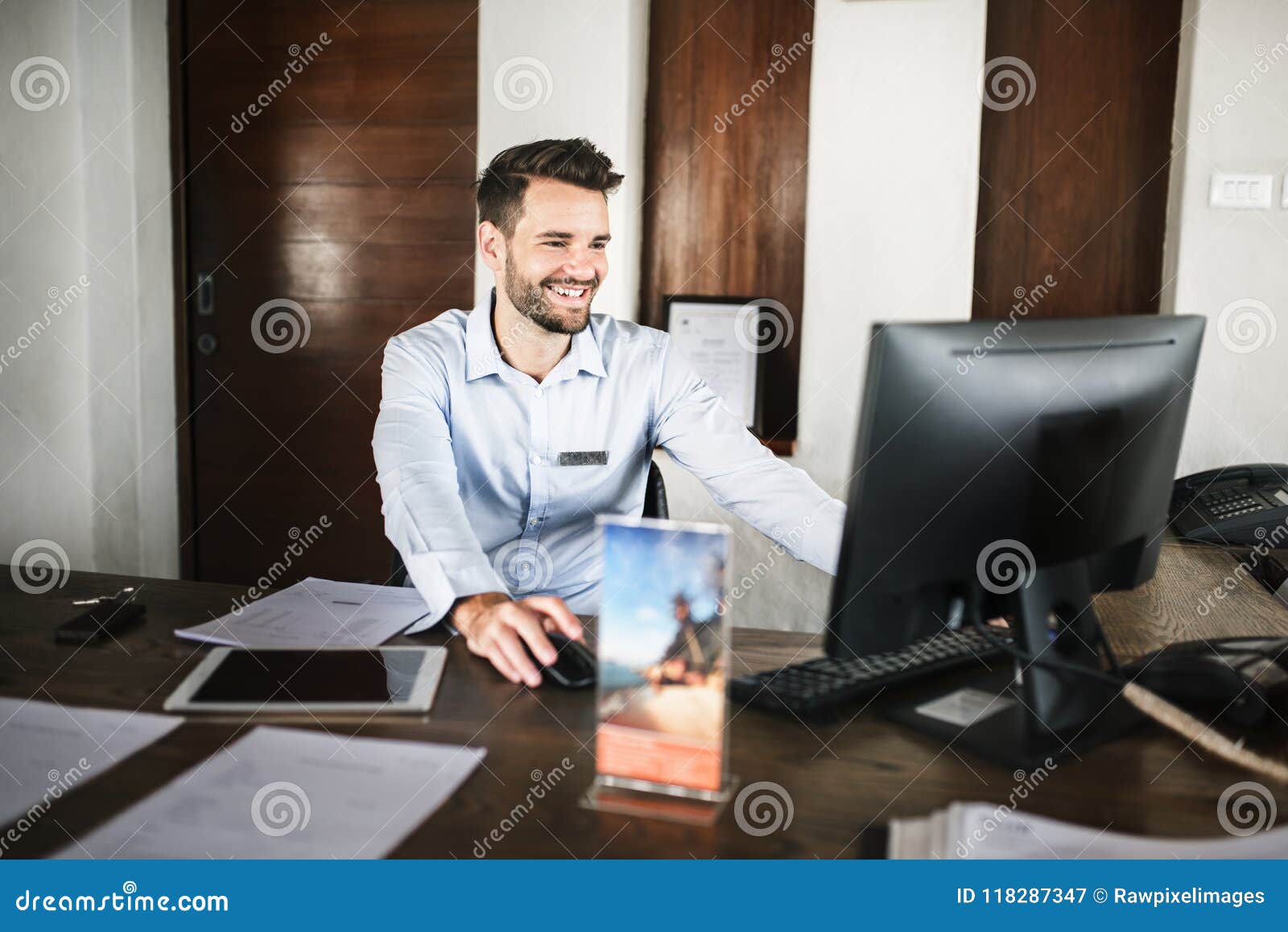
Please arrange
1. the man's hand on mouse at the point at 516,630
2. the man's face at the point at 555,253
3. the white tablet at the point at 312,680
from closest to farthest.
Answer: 1. the white tablet at the point at 312,680
2. the man's hand on mouse at the point at 516,630
3. the man's face at the point at 555,253

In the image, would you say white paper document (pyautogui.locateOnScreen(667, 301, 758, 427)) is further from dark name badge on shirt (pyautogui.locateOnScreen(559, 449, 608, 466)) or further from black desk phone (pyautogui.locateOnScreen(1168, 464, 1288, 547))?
black desk phone (pyautogui.locateOnScreen(1168, 464, 1288, 547))

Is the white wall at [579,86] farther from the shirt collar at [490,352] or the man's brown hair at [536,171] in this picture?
the shirt collar at [490,352]

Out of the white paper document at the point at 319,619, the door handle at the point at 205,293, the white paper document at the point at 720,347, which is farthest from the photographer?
the door handle at the point at 205,293

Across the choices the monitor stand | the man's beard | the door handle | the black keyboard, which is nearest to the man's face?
the man's beard

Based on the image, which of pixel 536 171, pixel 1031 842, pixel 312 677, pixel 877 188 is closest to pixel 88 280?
pixel 536 171

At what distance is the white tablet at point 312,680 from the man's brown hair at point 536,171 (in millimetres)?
1208

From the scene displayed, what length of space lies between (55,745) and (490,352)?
1147 mm

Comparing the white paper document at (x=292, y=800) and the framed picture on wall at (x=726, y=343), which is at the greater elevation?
the framed picture on wall at (x=726, y=343)

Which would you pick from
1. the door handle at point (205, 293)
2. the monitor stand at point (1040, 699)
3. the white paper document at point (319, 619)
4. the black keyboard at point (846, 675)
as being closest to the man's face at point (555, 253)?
the white paper document at point (319, 619)

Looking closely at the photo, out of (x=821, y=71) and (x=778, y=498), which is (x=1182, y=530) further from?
(x=821, y=71)

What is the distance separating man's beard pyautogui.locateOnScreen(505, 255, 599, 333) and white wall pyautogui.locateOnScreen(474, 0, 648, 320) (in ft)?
2.73

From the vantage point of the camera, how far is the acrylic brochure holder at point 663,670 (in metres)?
0.84

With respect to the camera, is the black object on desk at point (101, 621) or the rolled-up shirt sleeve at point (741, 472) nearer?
the black object on desk at point (101, 621)
